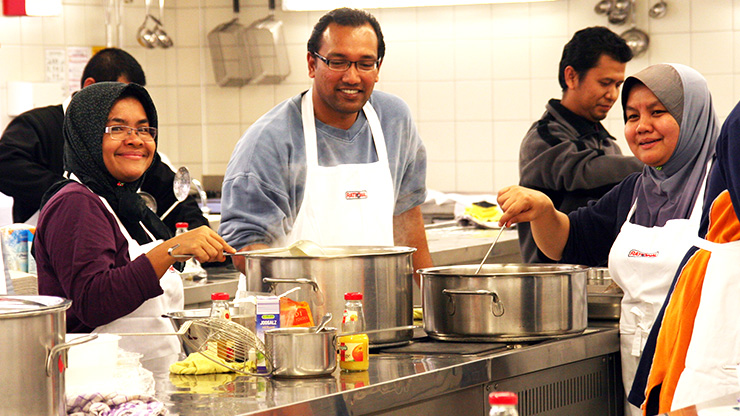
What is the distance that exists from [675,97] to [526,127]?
3.35 m

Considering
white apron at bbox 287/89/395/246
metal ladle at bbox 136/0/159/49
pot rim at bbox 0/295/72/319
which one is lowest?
pot rim at bbox 0/295/72/319

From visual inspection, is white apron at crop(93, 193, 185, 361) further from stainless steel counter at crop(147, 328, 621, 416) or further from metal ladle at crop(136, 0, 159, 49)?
metal ladle at crop(136, 0, 159, 49)

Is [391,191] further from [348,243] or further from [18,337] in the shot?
[18,337]

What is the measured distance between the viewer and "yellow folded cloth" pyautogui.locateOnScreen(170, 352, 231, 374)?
206cm

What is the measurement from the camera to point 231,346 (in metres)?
2.04

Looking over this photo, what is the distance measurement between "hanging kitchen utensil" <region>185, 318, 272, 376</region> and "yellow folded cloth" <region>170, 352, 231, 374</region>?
2 cm

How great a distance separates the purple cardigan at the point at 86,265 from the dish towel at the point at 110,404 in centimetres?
48

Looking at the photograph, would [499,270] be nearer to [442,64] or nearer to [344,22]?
[344,22]

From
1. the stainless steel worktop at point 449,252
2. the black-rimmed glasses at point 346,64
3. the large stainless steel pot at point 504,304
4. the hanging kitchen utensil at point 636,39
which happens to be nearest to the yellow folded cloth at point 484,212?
the stainless steel worktop at point 449,252

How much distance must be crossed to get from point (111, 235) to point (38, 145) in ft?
6.59

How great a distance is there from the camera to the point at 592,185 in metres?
3.32

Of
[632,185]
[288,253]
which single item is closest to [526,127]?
[632,185]

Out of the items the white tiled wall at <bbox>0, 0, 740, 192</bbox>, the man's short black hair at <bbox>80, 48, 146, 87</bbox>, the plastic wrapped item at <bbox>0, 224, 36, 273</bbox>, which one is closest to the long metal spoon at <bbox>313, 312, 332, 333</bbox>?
the plastic wrapped item at <bbox>0, 224, 36, 273</bbox>

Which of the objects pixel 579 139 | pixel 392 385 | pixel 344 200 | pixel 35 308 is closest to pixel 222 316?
pixel 392 385
